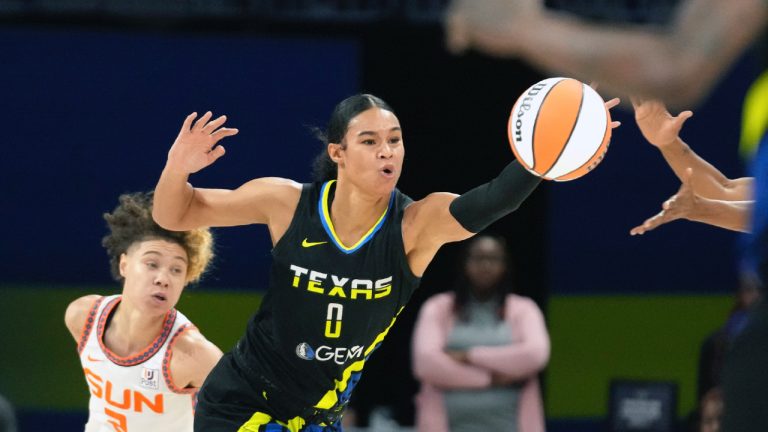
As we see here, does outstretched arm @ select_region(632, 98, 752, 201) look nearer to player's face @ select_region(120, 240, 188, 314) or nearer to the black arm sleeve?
the black arm sleeve

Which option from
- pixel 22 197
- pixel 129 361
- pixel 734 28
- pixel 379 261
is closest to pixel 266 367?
pixel 379 261

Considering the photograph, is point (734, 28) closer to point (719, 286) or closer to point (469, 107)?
point (469, 107)

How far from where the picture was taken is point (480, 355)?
6.02 m

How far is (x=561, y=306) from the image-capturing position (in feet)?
25.9

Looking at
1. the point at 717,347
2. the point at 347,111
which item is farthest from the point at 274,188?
the point at 717,347

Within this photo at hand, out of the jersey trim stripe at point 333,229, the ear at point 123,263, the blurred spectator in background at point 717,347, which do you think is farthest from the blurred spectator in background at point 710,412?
the ear at point 123,263

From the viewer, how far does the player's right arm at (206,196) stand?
439 centimetres

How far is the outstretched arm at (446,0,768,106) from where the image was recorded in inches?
78.4

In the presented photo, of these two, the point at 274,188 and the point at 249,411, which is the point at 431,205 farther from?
the point at 249,411

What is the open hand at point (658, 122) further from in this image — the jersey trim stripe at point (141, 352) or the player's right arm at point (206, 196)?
the jersey trim stripe at point (141, 352)

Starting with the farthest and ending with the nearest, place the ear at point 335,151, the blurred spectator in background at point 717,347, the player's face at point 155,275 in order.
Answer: the blurred spectator in background at point 717,347, the player's face at point 155,275, the ear at point 335,151

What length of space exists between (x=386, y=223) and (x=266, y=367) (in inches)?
26.7

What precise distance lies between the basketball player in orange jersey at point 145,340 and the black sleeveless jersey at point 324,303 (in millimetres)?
667

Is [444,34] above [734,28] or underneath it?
above
